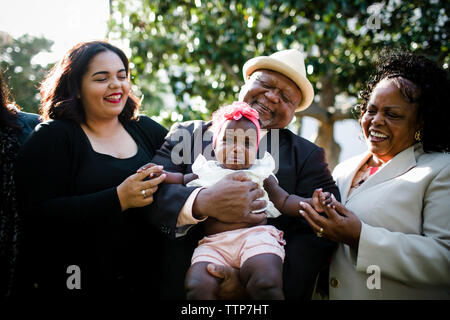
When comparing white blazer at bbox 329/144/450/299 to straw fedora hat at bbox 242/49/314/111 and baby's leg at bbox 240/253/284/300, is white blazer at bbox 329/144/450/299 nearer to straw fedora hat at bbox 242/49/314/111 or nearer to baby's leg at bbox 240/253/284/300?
baby's leg at bbox 240/253/284/300

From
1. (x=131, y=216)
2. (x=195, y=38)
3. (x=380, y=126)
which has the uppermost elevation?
(x=195, y=38)

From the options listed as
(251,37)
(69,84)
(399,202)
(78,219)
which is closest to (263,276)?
(399,202)

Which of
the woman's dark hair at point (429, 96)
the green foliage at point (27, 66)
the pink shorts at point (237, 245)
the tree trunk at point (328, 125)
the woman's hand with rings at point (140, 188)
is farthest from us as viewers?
the green foliage at point (27, 66)

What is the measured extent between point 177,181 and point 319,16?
352cm

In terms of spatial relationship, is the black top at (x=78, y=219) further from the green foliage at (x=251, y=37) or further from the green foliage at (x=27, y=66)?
the green foliage at (x=27, y=66)

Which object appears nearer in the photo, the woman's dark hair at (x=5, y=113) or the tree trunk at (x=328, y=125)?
the woman's dark hair at (x=5, y=113)

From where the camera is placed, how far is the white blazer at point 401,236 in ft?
6.83

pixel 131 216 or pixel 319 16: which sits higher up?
pixel 319 16

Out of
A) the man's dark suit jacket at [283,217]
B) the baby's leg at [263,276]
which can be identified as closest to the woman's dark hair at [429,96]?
the man's dark suit jacket at [283,217]

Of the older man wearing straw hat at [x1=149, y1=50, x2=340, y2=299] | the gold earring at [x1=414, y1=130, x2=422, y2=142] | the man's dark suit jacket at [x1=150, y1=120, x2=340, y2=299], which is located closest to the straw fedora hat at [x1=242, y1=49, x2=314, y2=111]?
the older man wearing straw hat at [x1=149, y1=50, x2=340, y2=299]

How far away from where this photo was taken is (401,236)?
2127mm
